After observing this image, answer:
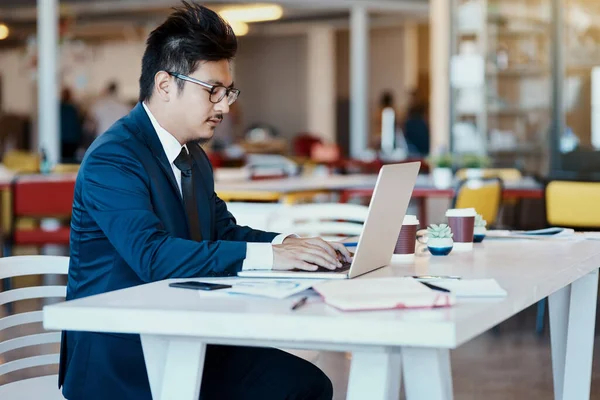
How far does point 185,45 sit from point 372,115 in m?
17.5

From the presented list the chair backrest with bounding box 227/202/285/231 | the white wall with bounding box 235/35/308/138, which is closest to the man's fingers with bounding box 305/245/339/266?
the chair backrest with bounding box 227/202/285/231

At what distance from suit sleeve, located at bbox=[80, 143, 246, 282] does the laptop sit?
7 centimetres

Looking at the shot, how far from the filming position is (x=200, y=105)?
8.14ft

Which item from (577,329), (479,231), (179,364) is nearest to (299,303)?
(179,364)

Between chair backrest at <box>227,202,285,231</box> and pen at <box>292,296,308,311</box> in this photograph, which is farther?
chair backrest at <box>227,202,285,231</box>

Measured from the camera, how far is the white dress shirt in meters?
2.23

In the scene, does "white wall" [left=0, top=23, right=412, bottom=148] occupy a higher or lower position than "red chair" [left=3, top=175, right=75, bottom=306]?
higher

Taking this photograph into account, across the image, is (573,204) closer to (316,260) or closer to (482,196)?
(482,196)

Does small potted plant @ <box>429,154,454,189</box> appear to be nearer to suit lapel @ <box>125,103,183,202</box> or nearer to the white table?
suit lapel @ <box>125,103,183,202</box>

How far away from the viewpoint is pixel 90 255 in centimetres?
233

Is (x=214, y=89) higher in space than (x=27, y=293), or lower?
higher

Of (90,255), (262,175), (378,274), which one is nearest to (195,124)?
(90,255)

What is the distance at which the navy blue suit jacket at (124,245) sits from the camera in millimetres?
2160

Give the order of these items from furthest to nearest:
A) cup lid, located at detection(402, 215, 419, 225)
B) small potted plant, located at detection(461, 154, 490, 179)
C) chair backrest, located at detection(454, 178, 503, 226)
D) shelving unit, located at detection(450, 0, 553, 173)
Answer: shelving unit, located at detection(450, 0, 553, 173) < small potted plant, located at detection(461, 154, 490, 179) < chair backrest, located at detection(454, 178, 503, 226) < cup lid, located at detection(402, 215, 419, 225)
